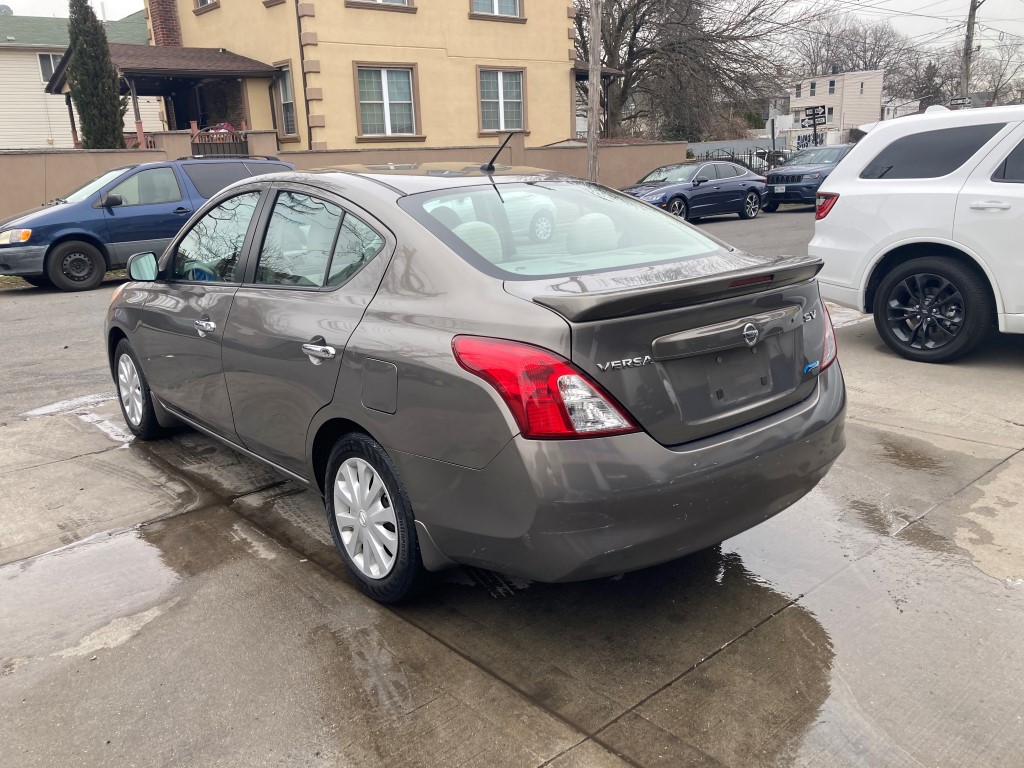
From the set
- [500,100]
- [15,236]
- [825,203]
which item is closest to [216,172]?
[15,236]

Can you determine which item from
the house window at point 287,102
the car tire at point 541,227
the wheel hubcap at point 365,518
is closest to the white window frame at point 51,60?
the house window at point 287,102

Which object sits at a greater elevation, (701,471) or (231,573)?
(701,471)

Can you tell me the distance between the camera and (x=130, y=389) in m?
5.39

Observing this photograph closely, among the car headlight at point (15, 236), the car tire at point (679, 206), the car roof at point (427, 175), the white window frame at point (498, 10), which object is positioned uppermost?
the white window frame at point (498, 10)

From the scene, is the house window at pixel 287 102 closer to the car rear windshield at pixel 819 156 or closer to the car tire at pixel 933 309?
the car rear windshield at pixel 819 156

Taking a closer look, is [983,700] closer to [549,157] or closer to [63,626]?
[63,626]

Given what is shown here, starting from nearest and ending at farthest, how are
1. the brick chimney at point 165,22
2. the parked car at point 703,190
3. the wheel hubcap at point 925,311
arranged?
the wheel hubcap at point 925,311 < the parked car at point 703,190 < the brick chimney at point 165,22

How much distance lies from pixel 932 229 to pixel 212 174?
9.92 metres

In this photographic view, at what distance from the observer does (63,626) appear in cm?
328

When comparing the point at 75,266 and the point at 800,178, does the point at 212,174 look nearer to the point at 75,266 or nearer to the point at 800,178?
the point at 75,266

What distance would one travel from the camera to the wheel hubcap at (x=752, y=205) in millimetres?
21312

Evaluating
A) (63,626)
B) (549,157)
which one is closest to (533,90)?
(549,157)

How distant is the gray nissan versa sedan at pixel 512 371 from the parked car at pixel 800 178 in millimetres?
19294

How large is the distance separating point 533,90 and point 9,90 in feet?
71.2
